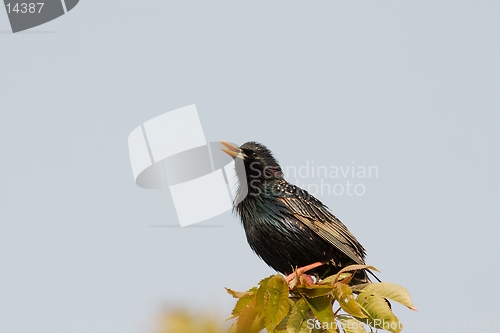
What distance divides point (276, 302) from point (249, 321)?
25cm

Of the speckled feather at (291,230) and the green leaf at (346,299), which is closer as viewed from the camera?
the green leaf at (346,299)

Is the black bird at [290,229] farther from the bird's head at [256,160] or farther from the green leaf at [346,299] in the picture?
the green leaf at [346,299]

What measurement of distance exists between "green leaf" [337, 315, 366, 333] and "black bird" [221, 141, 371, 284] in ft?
A: 5.33

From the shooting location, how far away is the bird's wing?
7.78 m

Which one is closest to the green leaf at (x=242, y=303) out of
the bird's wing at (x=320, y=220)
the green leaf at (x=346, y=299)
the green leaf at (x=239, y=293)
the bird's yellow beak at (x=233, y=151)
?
the green leaf at (x=239, y=293)

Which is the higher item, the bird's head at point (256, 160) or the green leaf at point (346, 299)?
the bird's head at point (256, 160)

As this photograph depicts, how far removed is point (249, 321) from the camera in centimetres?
578

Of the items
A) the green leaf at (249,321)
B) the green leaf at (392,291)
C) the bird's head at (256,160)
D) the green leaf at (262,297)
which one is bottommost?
the green leaf at (392,291)

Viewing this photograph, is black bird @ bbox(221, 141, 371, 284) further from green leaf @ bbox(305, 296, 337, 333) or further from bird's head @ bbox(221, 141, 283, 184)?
green leaf @ bbox(305, 296, 337, 333)

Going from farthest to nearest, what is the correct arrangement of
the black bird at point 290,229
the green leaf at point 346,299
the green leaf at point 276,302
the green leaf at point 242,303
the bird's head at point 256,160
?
the bird's head at point 256,160, the black bird at point 290,229, the green leaf at point 242,303, the green leaf at point 346,299, the green leaf at point 276,302

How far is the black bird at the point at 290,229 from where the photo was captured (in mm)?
7738

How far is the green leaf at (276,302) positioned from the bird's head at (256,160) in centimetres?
245

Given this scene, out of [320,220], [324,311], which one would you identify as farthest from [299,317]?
[320,220]

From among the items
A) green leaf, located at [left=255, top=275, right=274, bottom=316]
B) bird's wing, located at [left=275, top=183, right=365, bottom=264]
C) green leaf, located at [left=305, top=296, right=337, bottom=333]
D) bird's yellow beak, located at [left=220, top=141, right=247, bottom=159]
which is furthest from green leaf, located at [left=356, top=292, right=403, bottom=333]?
bird's yellow beak, located at [left=220, top=141, right=247, bottom=159]
